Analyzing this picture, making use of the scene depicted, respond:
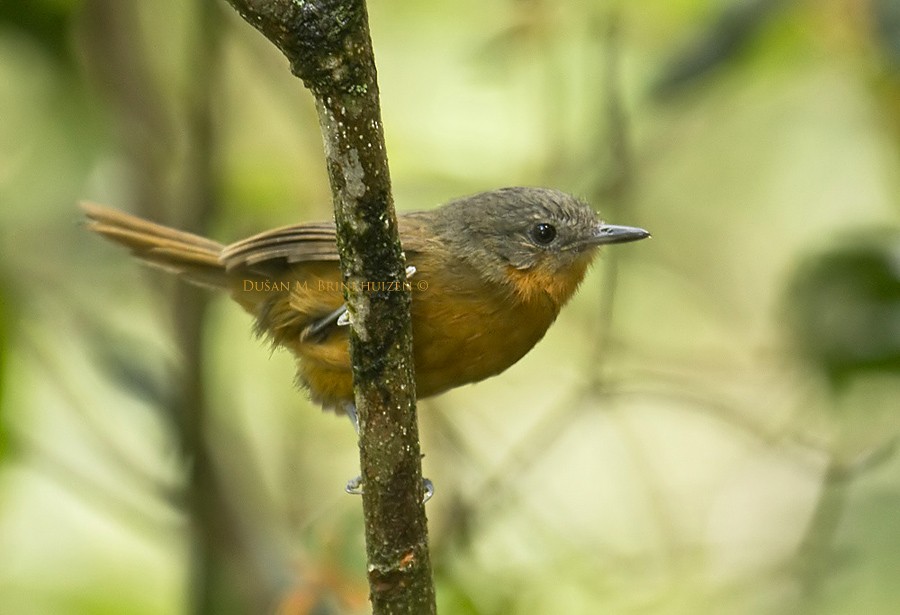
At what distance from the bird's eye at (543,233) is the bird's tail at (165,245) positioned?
3.47 feet

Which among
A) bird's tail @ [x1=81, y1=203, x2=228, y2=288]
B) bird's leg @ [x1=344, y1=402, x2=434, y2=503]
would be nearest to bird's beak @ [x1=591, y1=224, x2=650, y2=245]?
bird's leg @ [x1=344, y1=402, x2=434, y2=503]

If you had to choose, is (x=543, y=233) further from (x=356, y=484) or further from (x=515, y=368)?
(x=515, y=368)

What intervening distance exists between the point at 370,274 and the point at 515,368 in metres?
3.59

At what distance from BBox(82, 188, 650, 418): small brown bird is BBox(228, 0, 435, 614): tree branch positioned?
0.78m

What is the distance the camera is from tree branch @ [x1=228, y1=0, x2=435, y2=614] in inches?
86.7

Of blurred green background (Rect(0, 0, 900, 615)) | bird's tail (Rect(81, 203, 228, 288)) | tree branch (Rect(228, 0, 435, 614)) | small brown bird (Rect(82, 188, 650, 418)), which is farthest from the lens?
bird's tail (Rect(81, 203, 228, 288))

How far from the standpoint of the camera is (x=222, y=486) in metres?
4.35

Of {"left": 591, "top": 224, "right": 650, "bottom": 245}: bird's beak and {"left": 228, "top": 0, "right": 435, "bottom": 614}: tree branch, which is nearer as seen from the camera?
{"left": 228, "top": 0, "right": 435, "bottom": 614}: tree branch

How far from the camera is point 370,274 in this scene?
8.25 ft

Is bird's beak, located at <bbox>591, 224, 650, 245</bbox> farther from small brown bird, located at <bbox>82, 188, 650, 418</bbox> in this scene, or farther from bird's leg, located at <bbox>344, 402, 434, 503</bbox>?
bird's leg, located at <bbox>344, 402, 434, 503</bbox>

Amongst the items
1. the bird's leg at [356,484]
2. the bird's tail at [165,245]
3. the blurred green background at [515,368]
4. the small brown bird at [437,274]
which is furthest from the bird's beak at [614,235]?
the bird's tail at [165,245]

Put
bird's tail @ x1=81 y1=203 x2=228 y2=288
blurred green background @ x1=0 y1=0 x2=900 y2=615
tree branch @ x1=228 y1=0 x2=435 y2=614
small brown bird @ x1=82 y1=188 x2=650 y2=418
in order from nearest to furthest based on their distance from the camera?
tree branch @ x1=228 y1=0 x2=435 y2=614
small brown bird @ x1=82 y1=188 x2=650 y2=418
blurred green background @ x1=0 y1=0 x2=900 y2=615
bird's tail @ x1=81 y1=203 x2=228 y2=288

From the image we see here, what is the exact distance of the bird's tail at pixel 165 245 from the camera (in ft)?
13.4

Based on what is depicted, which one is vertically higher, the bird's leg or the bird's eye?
the bird's eye
